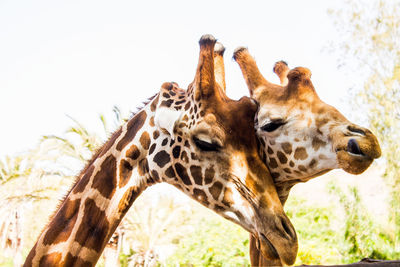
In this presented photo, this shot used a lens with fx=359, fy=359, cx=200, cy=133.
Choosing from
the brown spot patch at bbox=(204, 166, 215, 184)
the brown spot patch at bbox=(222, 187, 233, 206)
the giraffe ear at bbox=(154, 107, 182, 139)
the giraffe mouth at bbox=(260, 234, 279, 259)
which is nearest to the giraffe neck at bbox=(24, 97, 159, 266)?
the giraffe ear at bbox=(154, 107, 182, 139)

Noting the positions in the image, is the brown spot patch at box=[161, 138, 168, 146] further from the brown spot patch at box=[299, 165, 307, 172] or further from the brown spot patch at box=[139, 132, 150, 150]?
the brown spot patch at box=[299, 165, 307, 172]

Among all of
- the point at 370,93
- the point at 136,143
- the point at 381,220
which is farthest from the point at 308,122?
the point at 381,220

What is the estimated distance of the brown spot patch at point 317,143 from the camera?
2.35 m

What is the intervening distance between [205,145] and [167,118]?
336mm

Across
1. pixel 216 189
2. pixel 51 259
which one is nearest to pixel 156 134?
pixel 216 189

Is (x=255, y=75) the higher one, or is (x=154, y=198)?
(x=255, y=75)

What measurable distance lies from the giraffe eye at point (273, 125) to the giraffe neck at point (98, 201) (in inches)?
32.3

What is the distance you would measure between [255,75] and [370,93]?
9946mm

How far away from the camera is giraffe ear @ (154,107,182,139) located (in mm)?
2271

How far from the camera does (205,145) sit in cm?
216

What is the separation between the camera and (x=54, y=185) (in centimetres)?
766

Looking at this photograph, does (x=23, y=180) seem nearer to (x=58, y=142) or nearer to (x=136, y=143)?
(x=58, y=142)

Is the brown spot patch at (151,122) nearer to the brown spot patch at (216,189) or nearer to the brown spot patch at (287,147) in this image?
the brown spot patch at (216,189)

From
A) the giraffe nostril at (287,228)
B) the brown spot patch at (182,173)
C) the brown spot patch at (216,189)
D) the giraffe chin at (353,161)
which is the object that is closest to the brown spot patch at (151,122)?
the brown spot patch at (182,173)
